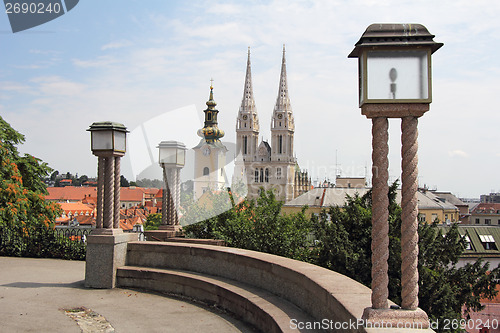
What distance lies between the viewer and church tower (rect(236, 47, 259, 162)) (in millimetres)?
157625

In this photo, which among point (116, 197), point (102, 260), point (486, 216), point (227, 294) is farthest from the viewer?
point (486, 216)

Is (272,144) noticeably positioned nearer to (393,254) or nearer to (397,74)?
(393,254)

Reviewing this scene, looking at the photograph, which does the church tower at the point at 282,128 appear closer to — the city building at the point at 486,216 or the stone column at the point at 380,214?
the city building at the point at 486,216

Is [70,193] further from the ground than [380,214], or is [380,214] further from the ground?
[380,214]

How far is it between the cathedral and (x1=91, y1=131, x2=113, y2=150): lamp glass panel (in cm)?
14116

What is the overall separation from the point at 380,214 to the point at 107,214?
22.1 ft

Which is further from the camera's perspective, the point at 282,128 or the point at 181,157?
the point at 282,128

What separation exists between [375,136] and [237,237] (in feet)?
31.0

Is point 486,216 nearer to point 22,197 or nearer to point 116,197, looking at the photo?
point 22,197

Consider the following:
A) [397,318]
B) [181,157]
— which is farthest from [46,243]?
[397,318]

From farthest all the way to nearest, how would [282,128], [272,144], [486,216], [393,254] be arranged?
[272,144] → [282,128] → [486,216] → [393,254]

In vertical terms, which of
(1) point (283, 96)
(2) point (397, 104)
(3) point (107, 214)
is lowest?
(3) point (107, 214)

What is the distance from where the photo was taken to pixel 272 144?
157125mm

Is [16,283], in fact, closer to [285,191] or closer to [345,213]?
[345,213]
